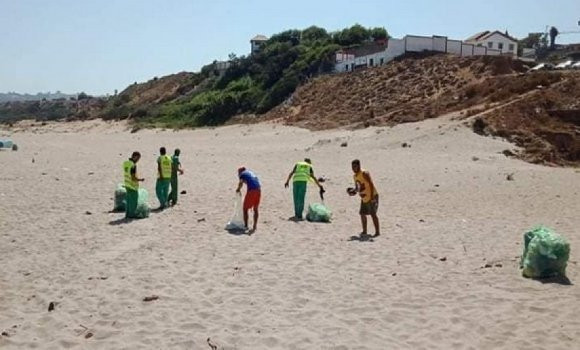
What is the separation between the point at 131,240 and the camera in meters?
10.9

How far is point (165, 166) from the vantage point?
14102mm

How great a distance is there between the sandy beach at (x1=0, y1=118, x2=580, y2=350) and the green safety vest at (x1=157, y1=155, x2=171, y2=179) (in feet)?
3.05

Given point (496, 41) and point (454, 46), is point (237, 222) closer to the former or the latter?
point (454, 46)

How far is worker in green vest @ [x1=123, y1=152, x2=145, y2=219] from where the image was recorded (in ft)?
40.6

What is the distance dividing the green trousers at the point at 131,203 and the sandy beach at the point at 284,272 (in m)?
0.29

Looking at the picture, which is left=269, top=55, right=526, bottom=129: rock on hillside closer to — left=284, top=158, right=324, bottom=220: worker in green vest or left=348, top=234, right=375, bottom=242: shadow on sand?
left=284, top=158, right=324, bottom=220: worker in green vest

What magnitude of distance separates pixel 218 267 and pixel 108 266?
5.33ft

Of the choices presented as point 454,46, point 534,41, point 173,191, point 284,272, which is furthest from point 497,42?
point 284,272

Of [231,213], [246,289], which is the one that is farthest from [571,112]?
[246,289]

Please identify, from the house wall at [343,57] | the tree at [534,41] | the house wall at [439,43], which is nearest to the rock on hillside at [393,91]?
the house wall at [439,43]

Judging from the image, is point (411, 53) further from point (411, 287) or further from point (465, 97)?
point (411, 287)

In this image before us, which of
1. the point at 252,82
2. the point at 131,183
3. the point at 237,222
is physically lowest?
the point at 237,222

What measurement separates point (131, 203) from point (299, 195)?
3.52 meters

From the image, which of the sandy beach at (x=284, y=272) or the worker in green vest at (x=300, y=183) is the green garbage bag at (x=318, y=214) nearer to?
the worker in green vest at (x=300, y=183)
